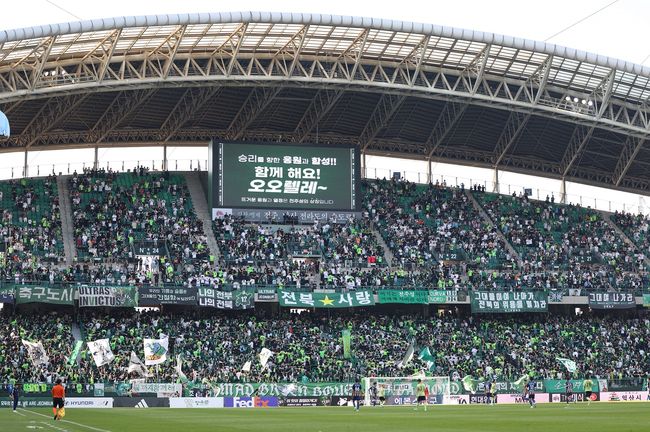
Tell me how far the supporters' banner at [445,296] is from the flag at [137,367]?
2177 centimetres

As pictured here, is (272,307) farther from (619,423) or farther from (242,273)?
(619,423)

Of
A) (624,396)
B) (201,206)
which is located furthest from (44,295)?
(624,396)

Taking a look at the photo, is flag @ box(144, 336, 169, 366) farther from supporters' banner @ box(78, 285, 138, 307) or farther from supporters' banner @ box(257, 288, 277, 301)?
supporters' banner @ box(257, 288, 277, 301)

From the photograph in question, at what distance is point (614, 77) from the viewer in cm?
7312

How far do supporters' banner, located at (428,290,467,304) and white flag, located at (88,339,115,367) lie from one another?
78.8 ft

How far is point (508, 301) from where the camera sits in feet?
252

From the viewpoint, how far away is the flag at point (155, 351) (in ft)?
208

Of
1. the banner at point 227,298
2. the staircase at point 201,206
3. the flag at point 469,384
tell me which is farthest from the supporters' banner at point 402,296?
the staircase at point 201,206

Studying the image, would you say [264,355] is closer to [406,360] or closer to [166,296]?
[166,296]

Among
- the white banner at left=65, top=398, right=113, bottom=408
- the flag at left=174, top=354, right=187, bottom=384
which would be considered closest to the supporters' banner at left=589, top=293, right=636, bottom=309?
the flag at left=174, top=354, right=187, bottom=384

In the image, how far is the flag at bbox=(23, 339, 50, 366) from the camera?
61750 millimetres

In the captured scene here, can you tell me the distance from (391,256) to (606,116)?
761 inches

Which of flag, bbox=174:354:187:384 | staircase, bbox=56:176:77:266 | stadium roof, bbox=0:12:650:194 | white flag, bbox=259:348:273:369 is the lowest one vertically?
flag, bbox=174:354:187:384

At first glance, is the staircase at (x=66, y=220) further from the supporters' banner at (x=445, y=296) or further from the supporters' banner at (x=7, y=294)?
the supporters' banner at (x=445, y=296)
